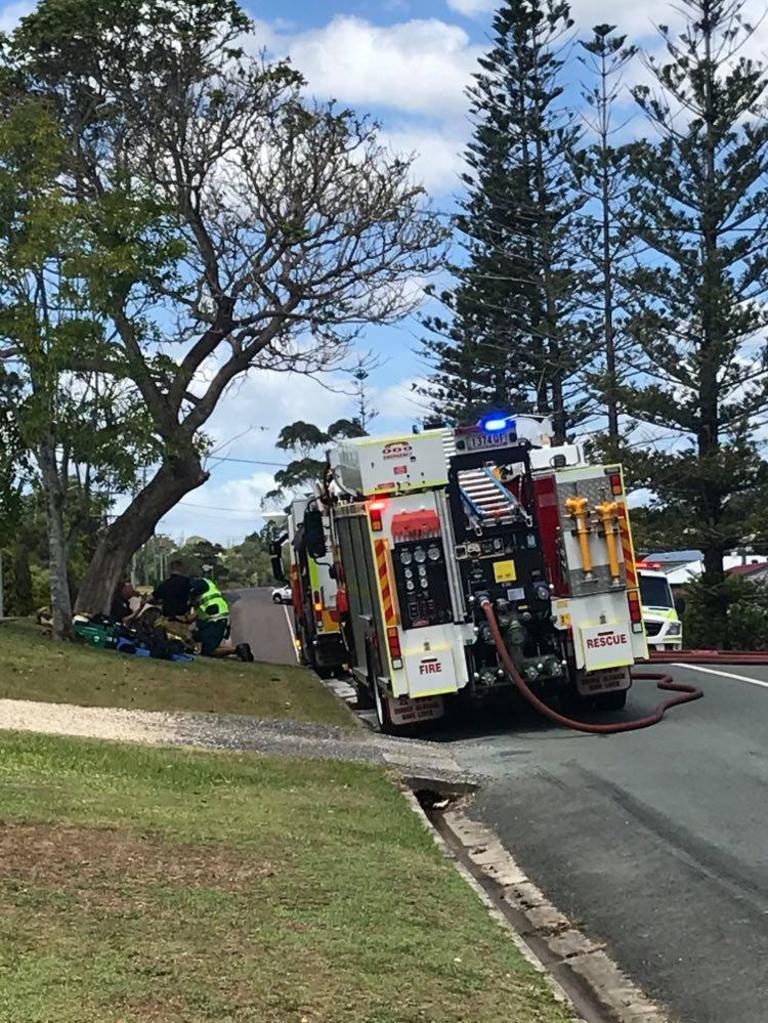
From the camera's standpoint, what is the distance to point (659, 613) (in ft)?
85.6

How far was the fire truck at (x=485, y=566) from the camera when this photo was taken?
13109 mm

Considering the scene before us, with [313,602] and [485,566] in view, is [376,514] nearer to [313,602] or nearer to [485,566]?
[485,566]

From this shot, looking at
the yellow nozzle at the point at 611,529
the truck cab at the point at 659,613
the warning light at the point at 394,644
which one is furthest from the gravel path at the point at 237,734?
the truck cab at the point at 659,613

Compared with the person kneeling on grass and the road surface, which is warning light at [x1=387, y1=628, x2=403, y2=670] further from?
the person kneeling on grass

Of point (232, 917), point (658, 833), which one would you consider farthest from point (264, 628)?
point (232, 917)

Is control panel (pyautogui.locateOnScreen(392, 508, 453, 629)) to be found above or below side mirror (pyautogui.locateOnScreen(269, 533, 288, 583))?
below

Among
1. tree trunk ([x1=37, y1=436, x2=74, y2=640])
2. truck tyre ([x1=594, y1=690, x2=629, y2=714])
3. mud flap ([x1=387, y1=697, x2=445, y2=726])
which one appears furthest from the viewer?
tree trunk ([x1=37, y1=436, x2=74, y2=640])

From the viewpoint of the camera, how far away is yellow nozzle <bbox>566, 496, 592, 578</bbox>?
43.7ft

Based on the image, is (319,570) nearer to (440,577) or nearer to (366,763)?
(440,577)

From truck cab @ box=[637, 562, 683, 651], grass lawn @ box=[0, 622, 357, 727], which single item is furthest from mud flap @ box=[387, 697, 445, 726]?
truck cab @ box=[637, 562, 683, 651]

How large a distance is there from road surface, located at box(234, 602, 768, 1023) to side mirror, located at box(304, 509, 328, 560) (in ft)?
11.1

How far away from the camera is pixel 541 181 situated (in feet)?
145

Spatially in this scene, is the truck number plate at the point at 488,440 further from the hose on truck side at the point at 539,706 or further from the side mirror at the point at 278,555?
the side mirror at the point at 278,555

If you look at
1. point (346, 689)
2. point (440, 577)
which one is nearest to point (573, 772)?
point (440, 577)
